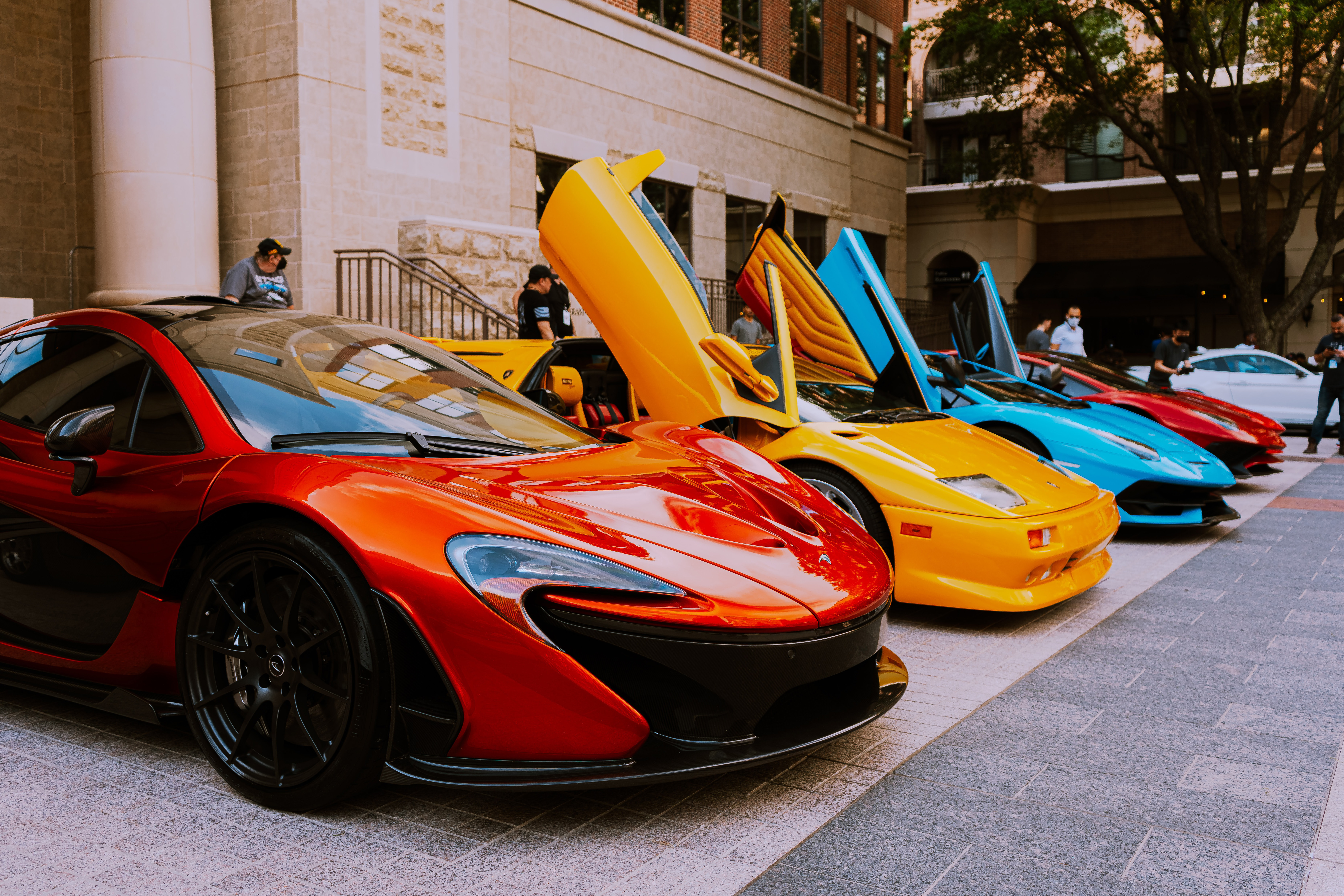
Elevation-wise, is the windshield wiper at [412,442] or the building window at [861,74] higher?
the building window at [861,74]

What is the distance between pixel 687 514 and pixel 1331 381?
13.5m

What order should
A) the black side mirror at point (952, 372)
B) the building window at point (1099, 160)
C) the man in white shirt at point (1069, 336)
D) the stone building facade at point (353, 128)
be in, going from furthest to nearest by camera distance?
the building window at point (1099, 160), the man in white shirt at point (1069, 336), the stone building facade at point (353, 128), the black side mirror at point (952, 372)

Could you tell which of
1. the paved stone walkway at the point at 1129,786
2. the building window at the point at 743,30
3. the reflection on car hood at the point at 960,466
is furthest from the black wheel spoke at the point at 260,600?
the building window at the point at 743,30

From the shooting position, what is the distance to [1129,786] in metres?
3.11

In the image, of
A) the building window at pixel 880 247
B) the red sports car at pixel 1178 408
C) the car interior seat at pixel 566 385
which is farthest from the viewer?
the building window at pixel 880 247

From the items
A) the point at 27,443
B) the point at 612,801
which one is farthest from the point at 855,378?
the point at 27,443

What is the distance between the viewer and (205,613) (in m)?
2.95

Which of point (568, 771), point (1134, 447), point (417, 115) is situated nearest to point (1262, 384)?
point (1134, 447)

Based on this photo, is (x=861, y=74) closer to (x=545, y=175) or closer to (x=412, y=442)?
(x=545, y=175)

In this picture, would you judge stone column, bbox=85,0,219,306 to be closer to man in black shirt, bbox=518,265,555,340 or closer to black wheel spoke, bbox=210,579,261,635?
man in black shirt, bbox=518,265,555,340

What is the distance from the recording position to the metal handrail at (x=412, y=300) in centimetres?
1278

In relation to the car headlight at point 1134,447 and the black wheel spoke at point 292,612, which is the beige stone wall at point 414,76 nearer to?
the car headlight at point 1134,447

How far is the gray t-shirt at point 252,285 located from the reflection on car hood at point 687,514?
5.61m

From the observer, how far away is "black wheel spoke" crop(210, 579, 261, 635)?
112 inches
